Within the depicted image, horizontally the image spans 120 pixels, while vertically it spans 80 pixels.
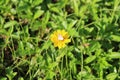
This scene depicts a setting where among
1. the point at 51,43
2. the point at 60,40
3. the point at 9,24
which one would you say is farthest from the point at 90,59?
the point at 9,24

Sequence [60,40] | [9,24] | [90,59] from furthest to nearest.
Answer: [9,24], [90,59], [60,40]

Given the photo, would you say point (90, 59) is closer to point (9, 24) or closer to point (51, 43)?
point (51, 43)

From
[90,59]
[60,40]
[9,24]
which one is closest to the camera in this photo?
[60,40]

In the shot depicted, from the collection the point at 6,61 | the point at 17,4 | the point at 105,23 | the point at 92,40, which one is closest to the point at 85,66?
the point at 92,40

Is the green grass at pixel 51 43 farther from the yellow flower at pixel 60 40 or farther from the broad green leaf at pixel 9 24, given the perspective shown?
the yellow flower at pixel 60 40

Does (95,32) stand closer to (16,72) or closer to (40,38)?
(40,38)

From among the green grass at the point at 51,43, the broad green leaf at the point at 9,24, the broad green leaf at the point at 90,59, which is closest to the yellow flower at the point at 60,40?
the green grass at the point at 51,43

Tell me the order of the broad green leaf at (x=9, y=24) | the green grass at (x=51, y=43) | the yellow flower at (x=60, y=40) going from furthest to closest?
the broad green leaf at (x=9, y=24) < the green grass at (x=51, y=43) < the yellow flower at (x=60, y=40)

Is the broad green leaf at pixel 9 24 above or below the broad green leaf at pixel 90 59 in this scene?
above

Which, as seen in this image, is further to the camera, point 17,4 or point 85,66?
point 17,4
